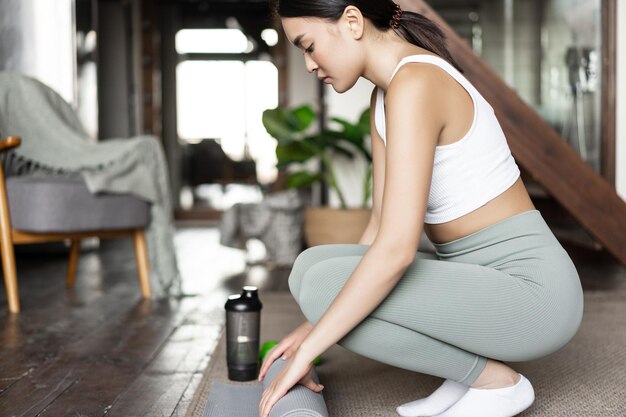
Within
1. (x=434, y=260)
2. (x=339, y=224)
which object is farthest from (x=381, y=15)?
(x=339, y=224)

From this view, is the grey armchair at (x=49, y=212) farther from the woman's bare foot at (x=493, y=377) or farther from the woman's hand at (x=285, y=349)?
the woman's bare foot at (x=493, y=377)

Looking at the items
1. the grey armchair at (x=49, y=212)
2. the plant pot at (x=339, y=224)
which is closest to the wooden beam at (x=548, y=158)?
the plant pot at (x=339, y=224)

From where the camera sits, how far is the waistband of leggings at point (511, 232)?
4.28 ft

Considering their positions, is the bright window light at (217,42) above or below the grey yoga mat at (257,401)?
above

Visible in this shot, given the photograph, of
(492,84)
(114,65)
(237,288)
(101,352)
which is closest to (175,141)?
(114,65)

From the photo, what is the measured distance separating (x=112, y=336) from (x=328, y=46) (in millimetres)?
1322

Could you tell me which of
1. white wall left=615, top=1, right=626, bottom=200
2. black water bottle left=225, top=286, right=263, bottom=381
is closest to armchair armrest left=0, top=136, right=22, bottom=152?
black water bottle left=225, top=286, right=263, bottom=381

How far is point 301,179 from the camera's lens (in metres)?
3.81

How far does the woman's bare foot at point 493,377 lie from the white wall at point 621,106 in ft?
9.80

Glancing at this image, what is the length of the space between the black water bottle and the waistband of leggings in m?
0.56

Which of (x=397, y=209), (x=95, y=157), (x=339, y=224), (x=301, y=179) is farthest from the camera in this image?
(x=301, y=179)

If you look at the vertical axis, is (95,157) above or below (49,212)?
above

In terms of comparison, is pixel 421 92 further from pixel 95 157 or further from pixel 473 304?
pixel 95 157

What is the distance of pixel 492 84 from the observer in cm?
291
